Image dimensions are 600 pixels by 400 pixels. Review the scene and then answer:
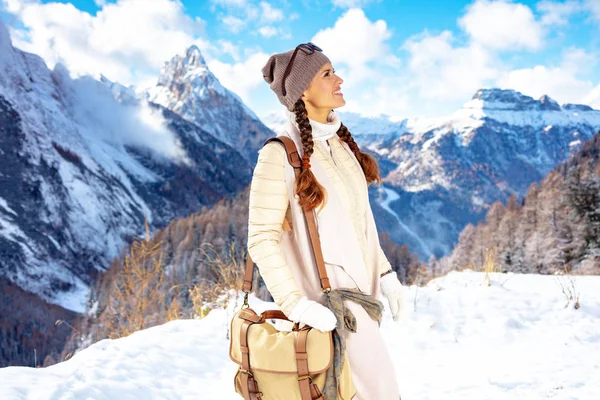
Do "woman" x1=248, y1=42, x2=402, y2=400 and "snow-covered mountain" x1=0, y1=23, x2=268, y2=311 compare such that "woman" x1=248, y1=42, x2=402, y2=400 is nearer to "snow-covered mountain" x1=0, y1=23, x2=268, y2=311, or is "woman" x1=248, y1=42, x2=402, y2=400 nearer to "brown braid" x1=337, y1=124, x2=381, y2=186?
"brown braid" x1=337, y1=124, x2=381, y2=186

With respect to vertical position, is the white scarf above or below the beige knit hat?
below

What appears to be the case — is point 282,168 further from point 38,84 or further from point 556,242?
point 38,84

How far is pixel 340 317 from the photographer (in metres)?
1.87

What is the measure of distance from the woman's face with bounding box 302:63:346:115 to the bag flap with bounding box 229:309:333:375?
115 centimetres

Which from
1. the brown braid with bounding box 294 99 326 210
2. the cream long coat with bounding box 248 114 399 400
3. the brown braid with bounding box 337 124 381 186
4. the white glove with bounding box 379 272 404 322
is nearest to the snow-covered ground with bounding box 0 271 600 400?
the white glove with bounding box 379 272 404 322

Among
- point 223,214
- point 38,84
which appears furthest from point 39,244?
point 38,84

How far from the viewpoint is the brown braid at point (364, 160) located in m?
2.49

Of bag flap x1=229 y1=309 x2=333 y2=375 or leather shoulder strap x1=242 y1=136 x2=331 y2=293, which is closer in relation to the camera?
bag flap x1=229 y1=309 x2=333 y2=375

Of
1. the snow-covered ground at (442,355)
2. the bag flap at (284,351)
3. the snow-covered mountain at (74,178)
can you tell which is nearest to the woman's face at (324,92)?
the bag flap at (284,351)

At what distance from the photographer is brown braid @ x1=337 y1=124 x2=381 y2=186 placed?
8.16 ft

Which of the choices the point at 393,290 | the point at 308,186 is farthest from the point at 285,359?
the point at 393,290

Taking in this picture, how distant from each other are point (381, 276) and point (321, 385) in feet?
2.70

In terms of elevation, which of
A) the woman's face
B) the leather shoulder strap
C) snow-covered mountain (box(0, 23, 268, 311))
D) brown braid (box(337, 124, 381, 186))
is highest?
snow-covered mountain (box(0, 23, 268, 311))

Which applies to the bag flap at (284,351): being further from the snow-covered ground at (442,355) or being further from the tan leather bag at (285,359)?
the snow-covered ground at (442,355)
